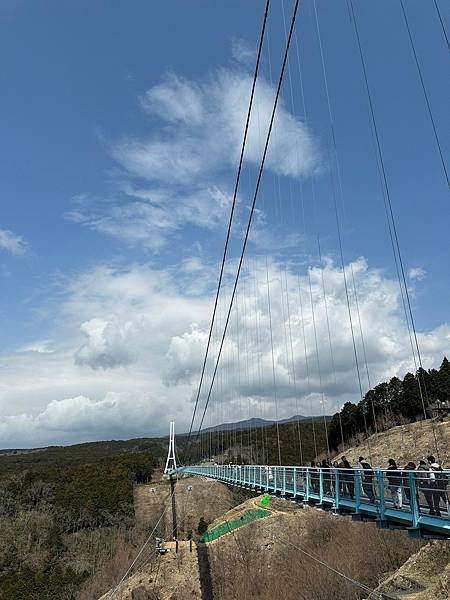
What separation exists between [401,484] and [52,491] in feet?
293

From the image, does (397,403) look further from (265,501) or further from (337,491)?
A: (337,491)

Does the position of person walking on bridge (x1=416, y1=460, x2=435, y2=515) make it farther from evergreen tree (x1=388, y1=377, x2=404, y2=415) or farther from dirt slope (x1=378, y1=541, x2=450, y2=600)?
evergreen tree (x1=388, y1=377, x2=404, y2=415)

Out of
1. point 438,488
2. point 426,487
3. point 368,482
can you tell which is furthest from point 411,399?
point 438,488

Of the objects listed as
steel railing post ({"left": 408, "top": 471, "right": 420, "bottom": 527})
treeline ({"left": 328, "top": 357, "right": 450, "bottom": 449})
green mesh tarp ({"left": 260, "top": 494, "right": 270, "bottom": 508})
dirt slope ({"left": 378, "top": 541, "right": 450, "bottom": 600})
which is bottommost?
dirt slope ({"left": 378, "top": 541, "right": 450, "bottom": 600})

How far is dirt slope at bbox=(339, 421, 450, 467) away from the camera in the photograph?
50.0m

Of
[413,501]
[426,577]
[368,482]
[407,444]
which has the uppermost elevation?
[407,444]

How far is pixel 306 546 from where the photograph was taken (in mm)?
42719

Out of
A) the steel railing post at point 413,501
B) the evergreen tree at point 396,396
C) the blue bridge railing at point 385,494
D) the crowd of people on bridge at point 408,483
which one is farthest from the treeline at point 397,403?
the steel railing post at point 413,501

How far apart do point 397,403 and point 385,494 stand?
65.0m

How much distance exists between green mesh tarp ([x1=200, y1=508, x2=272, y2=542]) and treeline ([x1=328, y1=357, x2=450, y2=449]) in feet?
59.4

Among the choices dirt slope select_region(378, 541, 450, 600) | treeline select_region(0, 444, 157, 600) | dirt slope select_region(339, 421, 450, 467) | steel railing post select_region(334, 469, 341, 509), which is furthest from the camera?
treeline select_region(0, 444, 157, 600)

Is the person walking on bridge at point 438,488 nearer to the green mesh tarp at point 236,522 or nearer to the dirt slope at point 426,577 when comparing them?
the dirt slope at point 426,577

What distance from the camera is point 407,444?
55.1 metres

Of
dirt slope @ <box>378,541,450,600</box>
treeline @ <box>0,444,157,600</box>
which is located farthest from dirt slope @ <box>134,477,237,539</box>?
dirt slope @ <box>378,541,450,600</box>
